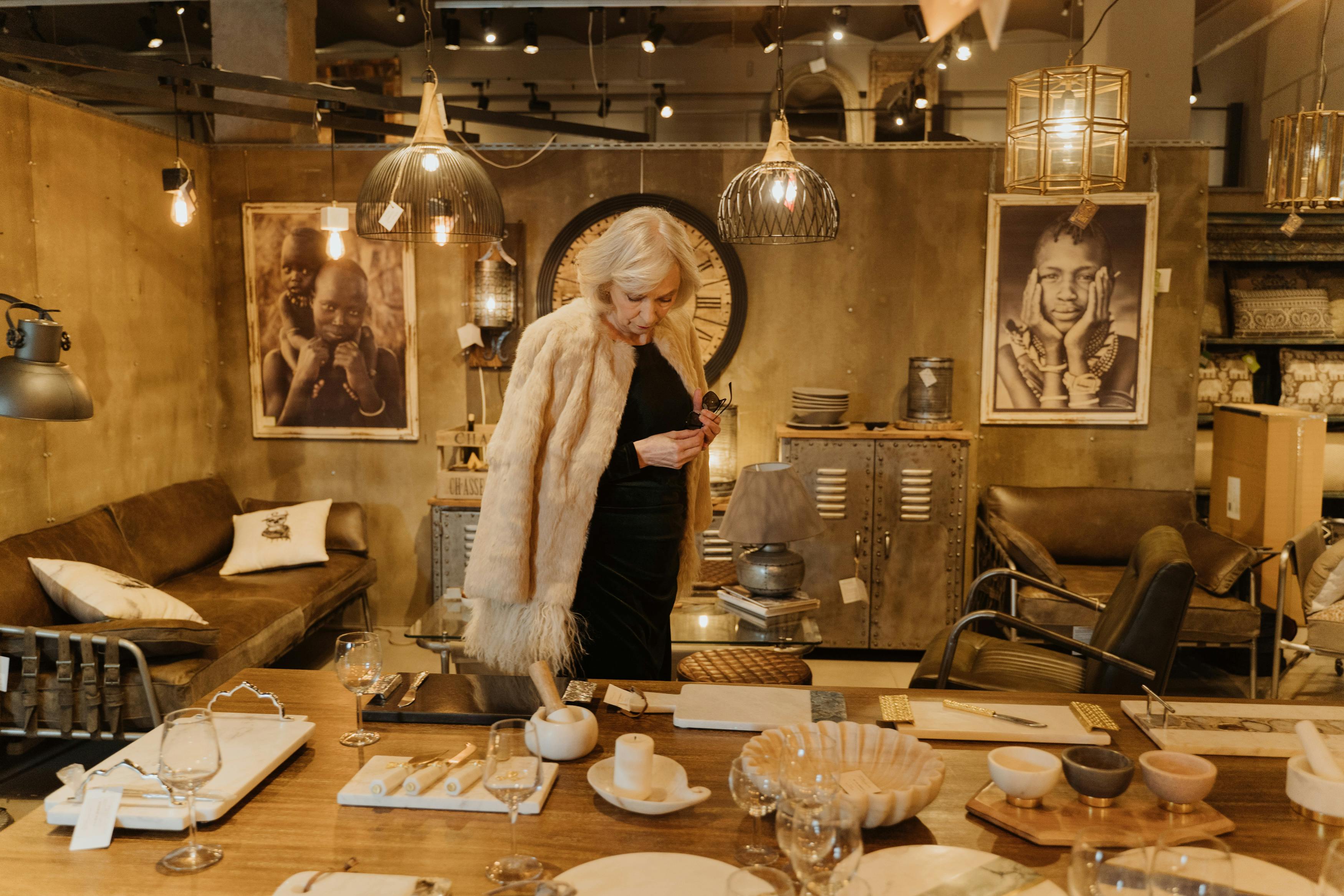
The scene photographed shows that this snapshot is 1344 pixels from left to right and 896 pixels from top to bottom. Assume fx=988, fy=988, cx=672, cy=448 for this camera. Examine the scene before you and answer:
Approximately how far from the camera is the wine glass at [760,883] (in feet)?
4.14

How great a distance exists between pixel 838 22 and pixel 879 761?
497cm

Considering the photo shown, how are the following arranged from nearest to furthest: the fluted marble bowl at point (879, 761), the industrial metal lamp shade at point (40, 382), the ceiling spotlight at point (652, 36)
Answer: the fluted marble bowl at point (879, 761), the industrial metal lamp shade at point (40, 382), the ceiling spotlight at point (652, 36)

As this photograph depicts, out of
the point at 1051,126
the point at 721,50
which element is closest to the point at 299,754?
the point at 1051,126

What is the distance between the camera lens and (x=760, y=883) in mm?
1271

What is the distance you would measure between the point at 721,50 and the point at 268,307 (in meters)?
6.28

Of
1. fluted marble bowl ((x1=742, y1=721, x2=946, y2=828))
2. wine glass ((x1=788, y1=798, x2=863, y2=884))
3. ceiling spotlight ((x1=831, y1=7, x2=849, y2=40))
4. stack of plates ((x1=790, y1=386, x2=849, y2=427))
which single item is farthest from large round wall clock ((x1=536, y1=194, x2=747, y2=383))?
wine glass ((x1=788, y1=798, x2=863, y2=884))

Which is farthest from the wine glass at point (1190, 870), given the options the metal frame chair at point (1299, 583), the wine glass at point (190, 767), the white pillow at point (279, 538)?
the white pillow at point (279, 538)

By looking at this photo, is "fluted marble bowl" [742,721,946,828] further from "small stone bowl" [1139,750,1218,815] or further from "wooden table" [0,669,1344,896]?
"small stone bowl" [1139,750,1218,815]

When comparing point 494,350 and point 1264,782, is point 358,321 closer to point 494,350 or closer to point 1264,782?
point 494,350

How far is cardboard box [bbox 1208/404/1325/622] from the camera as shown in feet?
16.9

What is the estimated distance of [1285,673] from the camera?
4738 millimetres

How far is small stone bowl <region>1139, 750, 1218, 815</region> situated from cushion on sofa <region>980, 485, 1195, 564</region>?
3.83m

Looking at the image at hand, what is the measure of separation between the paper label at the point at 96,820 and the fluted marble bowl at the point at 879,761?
100 centimetres

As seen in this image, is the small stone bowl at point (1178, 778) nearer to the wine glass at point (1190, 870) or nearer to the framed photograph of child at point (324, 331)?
the wine glass at point (1190, 870)
